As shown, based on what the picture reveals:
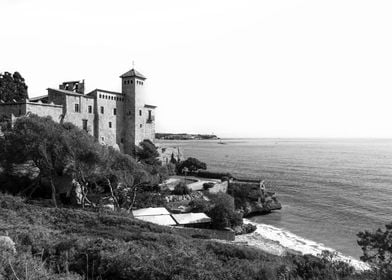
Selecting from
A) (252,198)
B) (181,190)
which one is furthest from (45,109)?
(252,198)

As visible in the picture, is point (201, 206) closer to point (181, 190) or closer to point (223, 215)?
point (223, 215)

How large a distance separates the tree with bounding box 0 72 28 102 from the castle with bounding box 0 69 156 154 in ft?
15.4

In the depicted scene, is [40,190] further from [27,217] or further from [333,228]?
[333,228]

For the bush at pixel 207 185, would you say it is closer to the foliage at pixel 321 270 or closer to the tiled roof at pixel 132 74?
the tiled roof at pixel 132 74

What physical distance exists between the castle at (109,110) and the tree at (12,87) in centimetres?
470

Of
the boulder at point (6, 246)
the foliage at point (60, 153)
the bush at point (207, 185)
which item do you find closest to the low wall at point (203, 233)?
the foliage at point (60, 153)

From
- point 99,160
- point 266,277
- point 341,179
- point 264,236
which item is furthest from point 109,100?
point 341,179

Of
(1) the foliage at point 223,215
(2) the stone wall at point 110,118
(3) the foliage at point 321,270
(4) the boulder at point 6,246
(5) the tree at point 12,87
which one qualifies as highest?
(5) the tree at point 12,87

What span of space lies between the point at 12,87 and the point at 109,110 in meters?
13.5

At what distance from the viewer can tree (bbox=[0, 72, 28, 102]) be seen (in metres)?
39.3

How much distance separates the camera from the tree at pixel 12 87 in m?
39.3

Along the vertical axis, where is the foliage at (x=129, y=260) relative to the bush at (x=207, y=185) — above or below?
above

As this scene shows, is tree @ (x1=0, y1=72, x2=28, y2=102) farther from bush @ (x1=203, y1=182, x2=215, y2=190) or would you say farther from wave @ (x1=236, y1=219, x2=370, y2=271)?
wave @ (x1=236, y1=219, x2=370, y2=271)

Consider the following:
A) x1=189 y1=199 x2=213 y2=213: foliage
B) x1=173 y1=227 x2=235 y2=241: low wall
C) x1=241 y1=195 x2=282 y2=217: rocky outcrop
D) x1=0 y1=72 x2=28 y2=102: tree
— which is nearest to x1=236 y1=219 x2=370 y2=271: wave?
x1=173 y1=227 x2=235 y2=241: low wall
